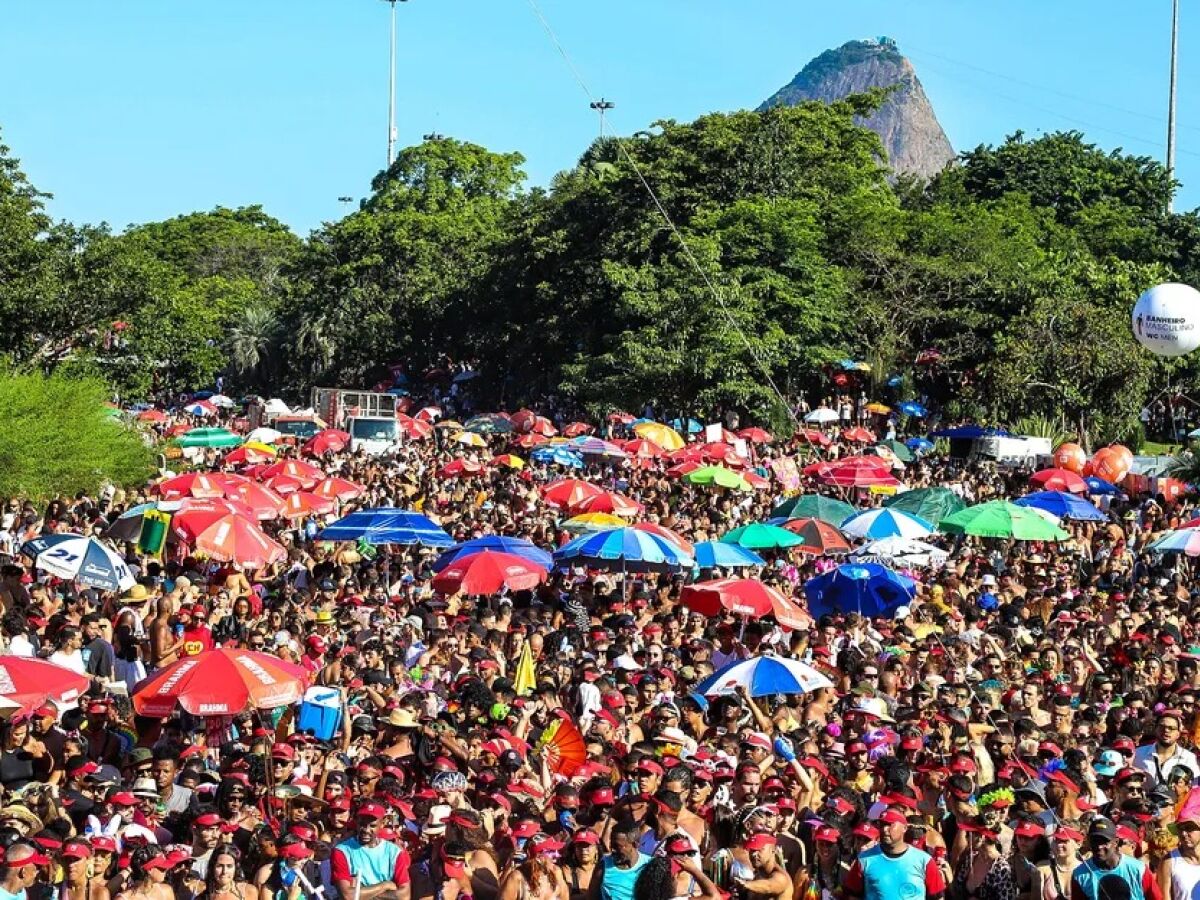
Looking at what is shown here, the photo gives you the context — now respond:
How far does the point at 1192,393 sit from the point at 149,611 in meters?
32.9

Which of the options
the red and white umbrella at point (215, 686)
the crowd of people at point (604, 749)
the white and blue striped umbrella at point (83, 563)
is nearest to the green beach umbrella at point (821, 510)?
the crowd of people at point (604, 749)

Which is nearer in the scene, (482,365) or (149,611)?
(149,611)

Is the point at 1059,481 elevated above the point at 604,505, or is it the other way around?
the point at 1059,481

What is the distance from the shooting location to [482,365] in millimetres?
54469

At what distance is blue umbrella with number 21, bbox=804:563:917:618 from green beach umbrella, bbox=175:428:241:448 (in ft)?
53.2

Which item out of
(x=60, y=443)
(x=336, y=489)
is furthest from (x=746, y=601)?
(x=60, y=443)

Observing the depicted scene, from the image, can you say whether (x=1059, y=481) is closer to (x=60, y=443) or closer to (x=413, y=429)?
(x=60, y=443)

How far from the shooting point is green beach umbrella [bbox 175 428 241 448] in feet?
96.5

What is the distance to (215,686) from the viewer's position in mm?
9609

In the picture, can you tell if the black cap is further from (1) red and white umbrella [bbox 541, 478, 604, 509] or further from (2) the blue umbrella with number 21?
(1) red and white umbrella [bbox 541, 478, 604, 509]

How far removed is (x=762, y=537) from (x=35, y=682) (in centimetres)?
927

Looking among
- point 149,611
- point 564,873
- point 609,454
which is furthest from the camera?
point 609,454

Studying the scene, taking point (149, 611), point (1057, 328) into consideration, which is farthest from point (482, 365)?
point (149, 611)

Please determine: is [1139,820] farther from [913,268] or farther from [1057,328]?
[913,268]
